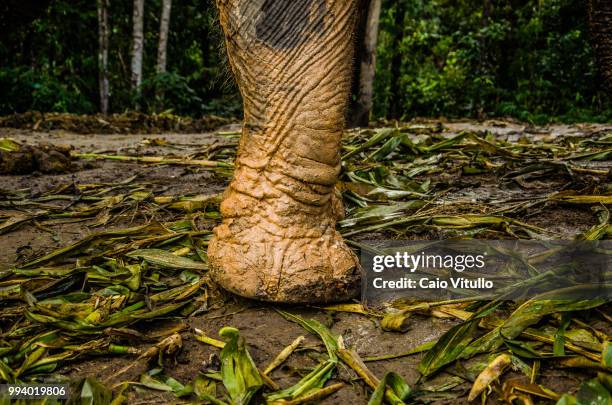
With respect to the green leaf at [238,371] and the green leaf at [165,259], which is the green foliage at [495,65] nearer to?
the green leaf at [165,259]

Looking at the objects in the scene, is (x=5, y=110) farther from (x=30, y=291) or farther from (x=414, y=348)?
(x=414, y=348)

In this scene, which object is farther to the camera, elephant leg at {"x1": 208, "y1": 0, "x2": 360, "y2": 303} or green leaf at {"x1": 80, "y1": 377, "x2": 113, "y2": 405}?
elephant leg at {"x1": 208, "y1": 0, "x2": 360, "y2": 303}

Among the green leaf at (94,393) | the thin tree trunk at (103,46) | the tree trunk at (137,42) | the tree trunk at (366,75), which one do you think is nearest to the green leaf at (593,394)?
the green leaf at (94,393)

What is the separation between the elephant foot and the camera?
5.20 feet

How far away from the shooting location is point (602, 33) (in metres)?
2.31

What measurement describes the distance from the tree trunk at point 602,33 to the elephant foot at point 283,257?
143 cm

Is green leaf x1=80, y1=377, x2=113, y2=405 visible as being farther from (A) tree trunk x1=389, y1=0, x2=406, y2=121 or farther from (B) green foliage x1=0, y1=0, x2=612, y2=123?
(A) tree trunk x1=389, y1=0, x2=406, y2=121

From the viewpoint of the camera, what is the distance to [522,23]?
1159cm

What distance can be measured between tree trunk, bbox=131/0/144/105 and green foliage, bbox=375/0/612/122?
14.7ft

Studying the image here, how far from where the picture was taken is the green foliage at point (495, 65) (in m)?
10.3

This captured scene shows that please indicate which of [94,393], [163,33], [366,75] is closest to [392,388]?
[94,393]

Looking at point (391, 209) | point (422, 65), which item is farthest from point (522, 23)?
point (391, 209)

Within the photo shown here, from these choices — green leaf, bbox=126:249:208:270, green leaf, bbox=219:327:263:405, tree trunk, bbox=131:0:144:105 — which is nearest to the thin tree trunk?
tree trunk, bbox=131:0:144:105

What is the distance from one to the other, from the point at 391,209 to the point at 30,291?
1.36 m
